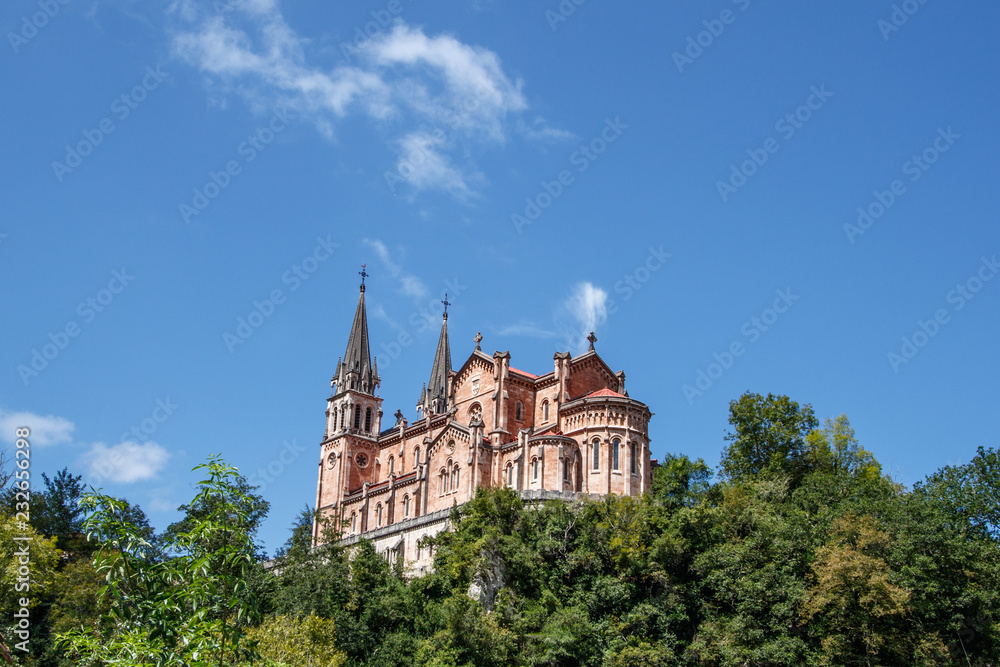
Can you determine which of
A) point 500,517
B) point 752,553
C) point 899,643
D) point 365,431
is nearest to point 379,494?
point 365,431

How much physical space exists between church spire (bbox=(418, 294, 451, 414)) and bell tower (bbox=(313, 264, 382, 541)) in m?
10.3

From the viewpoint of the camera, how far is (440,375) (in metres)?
95.8

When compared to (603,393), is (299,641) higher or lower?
lower

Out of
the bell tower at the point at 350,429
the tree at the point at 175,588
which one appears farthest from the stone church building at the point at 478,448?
the tree at the point at 175,588

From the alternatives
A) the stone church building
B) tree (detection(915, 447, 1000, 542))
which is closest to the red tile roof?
the stone church building

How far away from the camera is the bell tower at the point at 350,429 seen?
7725cm

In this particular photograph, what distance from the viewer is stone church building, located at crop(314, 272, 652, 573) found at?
57.6m

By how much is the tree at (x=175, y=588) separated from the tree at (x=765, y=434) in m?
43.3

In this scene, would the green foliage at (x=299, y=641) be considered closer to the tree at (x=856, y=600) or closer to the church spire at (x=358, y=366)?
the tree at (x=856, y=600)

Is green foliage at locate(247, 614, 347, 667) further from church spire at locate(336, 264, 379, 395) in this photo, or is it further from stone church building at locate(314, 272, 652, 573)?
church spire at locate(336, 264, 379, 395)

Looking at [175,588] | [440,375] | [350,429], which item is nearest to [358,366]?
[350,429]

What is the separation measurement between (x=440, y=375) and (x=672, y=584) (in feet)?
170

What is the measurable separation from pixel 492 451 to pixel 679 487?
39.9 ft

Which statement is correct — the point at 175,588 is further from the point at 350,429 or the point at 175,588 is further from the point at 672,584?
the point at 350,429
